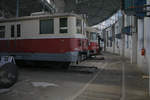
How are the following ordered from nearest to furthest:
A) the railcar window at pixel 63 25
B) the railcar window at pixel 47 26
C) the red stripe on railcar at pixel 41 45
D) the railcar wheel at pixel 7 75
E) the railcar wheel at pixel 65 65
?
the railcar wheel at pixel 7 75
the red stripe on railcar at pixel 41 45
the railcar window at pixel 63 25
the railcar window at pixel 47 26
the railcar wheel at pixel 65 65

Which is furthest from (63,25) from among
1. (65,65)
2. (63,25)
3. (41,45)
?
(65,65)

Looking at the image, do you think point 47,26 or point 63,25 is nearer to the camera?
point 63,25

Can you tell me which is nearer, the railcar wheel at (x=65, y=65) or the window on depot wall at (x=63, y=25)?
the window on depot wall at (x=63, y=25)

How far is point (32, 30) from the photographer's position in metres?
9.11

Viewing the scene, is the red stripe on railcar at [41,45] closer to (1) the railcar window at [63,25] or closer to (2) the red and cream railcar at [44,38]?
(2) the red and cream railcar at [44,38]

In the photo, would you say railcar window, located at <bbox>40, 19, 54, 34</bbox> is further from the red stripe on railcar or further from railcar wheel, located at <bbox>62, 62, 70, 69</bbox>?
railcar wheel, located at <bbox>62, 62, 70, 69</bbox>

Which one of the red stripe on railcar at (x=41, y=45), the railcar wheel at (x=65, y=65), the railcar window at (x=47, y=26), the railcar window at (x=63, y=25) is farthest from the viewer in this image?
the railcar wheel at (x=65, y=65)

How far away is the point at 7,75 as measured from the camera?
5590 mm

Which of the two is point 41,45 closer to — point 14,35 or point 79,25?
point 14,35

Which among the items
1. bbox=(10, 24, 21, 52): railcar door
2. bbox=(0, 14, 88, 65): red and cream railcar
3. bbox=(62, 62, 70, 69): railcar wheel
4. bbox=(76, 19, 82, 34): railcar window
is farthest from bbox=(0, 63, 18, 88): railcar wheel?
bbox=(76, 19, 82, 34): railcar window

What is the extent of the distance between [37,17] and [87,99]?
6214mm

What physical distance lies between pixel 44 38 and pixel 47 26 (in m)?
0.73

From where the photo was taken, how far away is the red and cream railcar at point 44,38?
8.30 metres

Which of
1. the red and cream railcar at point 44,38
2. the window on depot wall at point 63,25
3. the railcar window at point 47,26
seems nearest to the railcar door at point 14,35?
the red and cream railcar at point 44,38
